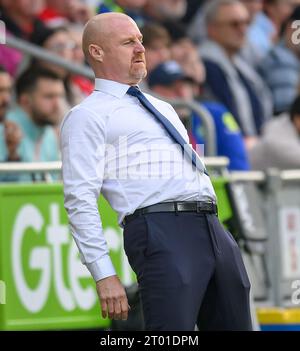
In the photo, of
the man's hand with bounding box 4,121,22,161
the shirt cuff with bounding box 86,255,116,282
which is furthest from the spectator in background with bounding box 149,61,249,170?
the shirt cuff with bounding box 86,255,116,282

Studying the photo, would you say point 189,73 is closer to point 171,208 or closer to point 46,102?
point 46,102

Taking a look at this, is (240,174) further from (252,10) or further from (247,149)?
(252,10)

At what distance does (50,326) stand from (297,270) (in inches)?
83.5

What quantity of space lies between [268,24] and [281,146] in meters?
4.50

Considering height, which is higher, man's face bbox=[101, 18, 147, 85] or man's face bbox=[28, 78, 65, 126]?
man's face bbox=[28, 78, 65, 126]

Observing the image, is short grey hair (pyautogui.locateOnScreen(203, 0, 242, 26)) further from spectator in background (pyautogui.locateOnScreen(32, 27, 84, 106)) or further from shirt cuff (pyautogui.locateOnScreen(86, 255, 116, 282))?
shirt cuff (pyautogui.locateOnScreen(86, 255, 116, 282))

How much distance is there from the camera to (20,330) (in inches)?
312

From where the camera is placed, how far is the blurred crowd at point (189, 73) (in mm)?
9406

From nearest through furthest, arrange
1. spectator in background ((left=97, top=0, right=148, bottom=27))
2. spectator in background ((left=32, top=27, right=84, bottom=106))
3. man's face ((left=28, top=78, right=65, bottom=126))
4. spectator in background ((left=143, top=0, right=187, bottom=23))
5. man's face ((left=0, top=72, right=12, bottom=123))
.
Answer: man's face ((left=0, top=72, right=12, bottom=123)), man's face ((left=28, top=78, right=65, bottom=126)), spectator in background ((left=32, top=27, right=84, bottom=106)), spectator in background ((left=97, top=0, right=148, bottom=27)), spectator in background ((left=143, top=0, right=187, bottom=23))

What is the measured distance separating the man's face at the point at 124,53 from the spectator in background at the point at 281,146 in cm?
526

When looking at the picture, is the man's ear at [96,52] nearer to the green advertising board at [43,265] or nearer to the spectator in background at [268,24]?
the green advertising board at [43,265]

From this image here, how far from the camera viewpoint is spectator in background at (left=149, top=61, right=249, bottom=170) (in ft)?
32.2

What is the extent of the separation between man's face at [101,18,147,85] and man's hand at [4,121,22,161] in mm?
3520
